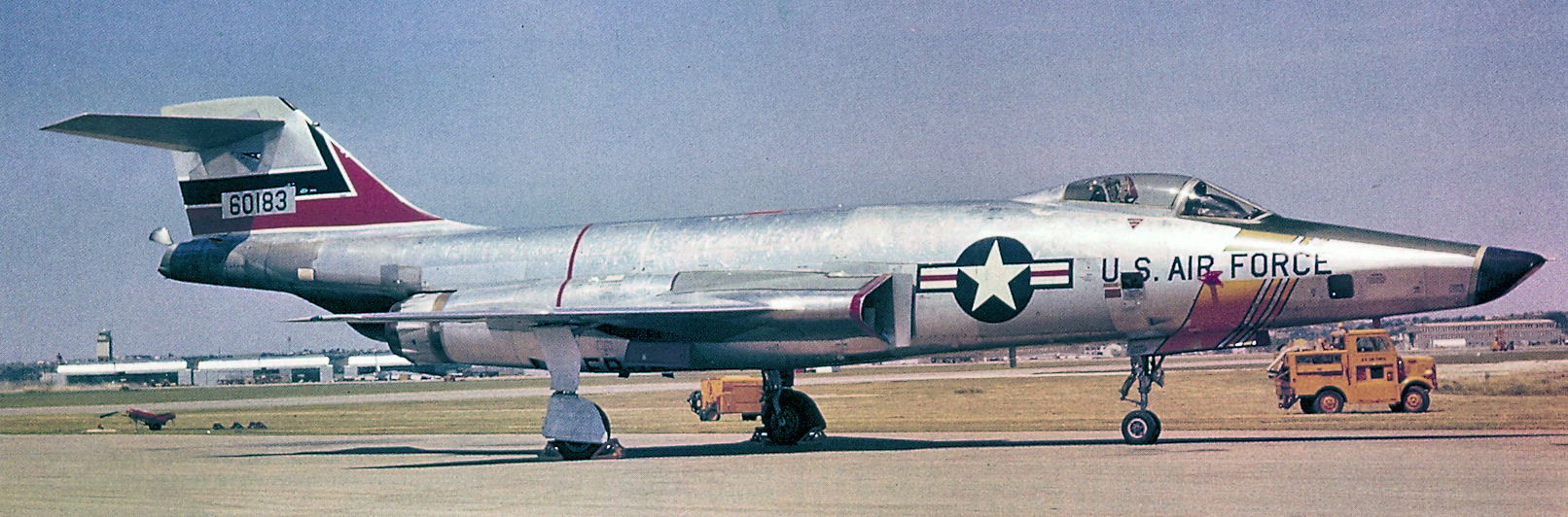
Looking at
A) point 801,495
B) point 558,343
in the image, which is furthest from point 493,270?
point 801,495

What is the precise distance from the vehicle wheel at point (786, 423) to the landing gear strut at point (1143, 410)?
4.78 metres

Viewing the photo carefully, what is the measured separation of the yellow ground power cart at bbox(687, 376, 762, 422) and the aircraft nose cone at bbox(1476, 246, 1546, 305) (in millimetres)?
14279

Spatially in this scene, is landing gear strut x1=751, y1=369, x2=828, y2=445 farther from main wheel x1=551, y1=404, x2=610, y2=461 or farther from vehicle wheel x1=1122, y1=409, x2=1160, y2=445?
vehicle wheel x1=1122, y1=409, x2=1160, y2=445

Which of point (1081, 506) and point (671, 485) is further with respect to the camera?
point (671, 485)

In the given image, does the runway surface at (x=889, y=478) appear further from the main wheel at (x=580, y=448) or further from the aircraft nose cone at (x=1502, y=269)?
the aircraft nose cone at (x=1502, y=269)

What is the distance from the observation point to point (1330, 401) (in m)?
25.4

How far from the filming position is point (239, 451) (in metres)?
21.4

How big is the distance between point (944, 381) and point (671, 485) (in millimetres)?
22858

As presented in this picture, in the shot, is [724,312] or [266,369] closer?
[724,312]

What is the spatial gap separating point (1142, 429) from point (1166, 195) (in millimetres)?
2728

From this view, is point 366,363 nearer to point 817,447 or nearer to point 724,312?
point 817,447

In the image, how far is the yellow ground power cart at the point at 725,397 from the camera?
86.8ft

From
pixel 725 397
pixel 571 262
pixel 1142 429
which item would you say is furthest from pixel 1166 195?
pixel 725 397

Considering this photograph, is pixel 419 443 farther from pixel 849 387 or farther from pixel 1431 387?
pixel 1431 387
